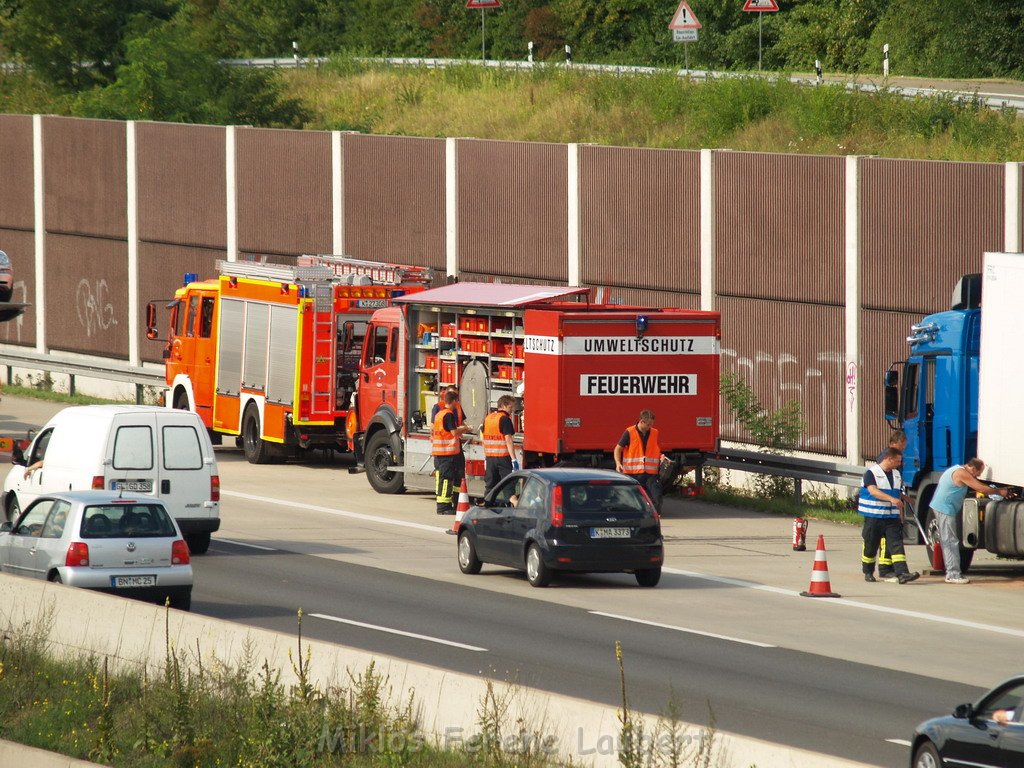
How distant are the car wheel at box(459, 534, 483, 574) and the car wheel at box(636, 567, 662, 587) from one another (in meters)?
2.09

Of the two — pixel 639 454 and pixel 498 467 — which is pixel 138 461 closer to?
pixel 498 467

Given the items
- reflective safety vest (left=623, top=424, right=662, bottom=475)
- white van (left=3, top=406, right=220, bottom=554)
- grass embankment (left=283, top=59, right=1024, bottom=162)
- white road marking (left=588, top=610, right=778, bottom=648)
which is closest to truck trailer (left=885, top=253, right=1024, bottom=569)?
reflective safety vest (left=623, top=424, right=662, bottom=475)

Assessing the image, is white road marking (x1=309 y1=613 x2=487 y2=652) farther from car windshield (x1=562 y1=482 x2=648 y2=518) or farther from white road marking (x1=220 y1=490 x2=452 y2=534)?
white road marking (x1=220 y1=490 x2=452 y2=534)

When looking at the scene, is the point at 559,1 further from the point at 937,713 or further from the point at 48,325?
the point at 937,713

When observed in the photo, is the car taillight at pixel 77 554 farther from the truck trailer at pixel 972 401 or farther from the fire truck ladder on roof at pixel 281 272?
the fire truck ladder on roof at pixel 281 272

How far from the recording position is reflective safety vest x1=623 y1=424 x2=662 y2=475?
2536 cm

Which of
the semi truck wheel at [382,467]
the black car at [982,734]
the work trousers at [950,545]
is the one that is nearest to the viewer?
the black car at [982,734]

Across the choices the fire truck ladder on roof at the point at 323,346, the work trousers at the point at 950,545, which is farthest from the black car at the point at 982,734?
the fire truck ladder on roof at the point at 323,346

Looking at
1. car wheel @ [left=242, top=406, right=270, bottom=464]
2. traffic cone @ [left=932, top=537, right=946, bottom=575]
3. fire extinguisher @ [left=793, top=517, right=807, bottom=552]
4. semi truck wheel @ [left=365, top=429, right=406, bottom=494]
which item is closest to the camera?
traffic cone @ [left=932, top=537, right=946, bottom=575]

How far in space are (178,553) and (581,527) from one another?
4.86 meters

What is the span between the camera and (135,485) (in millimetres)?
22484

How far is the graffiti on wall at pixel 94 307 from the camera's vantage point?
4625 cm

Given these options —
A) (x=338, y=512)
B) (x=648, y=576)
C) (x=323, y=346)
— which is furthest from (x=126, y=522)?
(x=323, y=346)

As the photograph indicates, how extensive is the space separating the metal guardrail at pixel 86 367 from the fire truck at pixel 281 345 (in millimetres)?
6173
